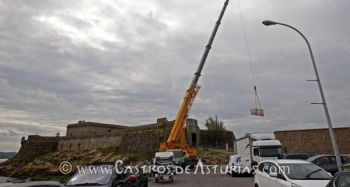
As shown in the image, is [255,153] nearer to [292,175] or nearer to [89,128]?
[292,175]

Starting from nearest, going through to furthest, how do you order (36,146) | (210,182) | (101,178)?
(101,178)
(210,182)
(36,146)

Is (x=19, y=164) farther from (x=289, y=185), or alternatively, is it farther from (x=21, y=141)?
(x=289, y=185)

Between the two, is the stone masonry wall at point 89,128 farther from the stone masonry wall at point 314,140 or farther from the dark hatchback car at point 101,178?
the dark hatchback car at point 101,178

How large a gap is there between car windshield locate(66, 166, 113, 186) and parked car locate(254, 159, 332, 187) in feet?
17.6

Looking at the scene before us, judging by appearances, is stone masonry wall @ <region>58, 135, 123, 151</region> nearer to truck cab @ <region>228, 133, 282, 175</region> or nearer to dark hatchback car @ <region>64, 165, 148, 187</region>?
truck cab @ <region>228, 133, 282, 175</region>

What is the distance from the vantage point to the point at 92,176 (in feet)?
35.3

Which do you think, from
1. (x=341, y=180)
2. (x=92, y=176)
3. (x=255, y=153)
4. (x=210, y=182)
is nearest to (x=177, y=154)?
(x=255, y=153)

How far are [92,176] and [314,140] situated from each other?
37881 millimetres

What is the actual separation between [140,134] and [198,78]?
2308 centimetres

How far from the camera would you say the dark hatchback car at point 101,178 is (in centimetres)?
1024

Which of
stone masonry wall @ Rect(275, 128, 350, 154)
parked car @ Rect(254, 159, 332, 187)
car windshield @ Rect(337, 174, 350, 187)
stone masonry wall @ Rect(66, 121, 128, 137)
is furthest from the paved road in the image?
stone masonry wall @ Rect(66, 121, 128, 137)

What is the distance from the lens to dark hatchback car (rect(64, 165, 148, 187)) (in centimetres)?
1024

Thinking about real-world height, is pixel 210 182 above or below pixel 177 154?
below

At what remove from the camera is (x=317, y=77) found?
1705 centimetres
